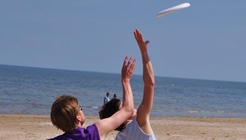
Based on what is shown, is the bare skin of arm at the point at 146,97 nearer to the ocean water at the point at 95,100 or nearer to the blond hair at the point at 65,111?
the blond hair at the point at 65,111

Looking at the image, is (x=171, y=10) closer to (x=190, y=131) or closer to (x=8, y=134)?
(x=8, y=134)

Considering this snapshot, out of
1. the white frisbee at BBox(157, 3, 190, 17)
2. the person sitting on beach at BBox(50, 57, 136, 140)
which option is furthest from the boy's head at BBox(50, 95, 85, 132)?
the white frisbee at BBox(157, 3, 190, 17)

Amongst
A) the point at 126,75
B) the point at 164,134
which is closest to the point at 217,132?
the point at 164,134

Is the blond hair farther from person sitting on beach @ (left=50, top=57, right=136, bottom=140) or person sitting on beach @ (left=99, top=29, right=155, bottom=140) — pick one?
person sitting on beach @ (left=99, top=29, right=155, bottom=140)

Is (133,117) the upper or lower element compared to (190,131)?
upper

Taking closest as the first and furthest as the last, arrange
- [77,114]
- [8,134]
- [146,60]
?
1. [77,114]
2. [146,60]
3. [8,134]

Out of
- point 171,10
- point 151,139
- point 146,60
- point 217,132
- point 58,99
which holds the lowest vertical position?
point 217,132

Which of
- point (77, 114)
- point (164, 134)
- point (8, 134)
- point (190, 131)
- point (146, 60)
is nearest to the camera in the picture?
point (77, 114)

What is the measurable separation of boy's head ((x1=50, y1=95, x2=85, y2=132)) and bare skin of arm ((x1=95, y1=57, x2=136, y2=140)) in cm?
18

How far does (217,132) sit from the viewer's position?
2086cm

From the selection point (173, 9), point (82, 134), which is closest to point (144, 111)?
point (82, 134)

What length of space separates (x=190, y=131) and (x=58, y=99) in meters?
17.5

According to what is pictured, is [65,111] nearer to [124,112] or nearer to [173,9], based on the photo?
[124,112]

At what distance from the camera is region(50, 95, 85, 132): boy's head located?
3.63 meters
